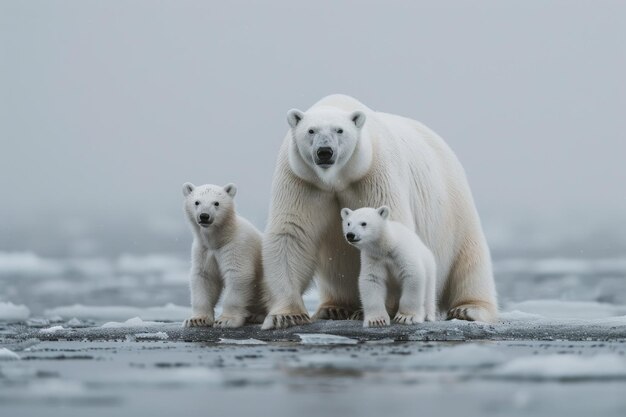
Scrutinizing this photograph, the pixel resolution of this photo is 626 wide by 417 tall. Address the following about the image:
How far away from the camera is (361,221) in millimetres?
8633

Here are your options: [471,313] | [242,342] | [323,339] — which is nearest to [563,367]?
[323,339]

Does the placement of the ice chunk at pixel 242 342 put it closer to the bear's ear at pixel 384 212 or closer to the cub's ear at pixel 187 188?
the bear's ear at pixel 384 212

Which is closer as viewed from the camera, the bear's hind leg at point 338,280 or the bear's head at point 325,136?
the bear's head at point 325,136

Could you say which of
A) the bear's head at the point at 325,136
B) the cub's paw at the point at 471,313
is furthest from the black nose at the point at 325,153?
the cub's paw at the point at 471,313

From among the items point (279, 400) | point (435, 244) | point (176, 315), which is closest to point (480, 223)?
point (435, 244)

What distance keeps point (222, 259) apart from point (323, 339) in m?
1.39

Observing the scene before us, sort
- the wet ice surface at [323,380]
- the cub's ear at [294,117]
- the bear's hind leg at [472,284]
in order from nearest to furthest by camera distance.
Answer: the wet ice surface at [323,380] → the cub's ear at [294,117] → the bear's hind leg at [472,284]

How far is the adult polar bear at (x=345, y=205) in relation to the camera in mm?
8977

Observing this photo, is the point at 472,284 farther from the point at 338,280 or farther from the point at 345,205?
the point at 345,205

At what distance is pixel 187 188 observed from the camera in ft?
31.9

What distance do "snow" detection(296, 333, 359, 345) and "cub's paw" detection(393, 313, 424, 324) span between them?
443mm

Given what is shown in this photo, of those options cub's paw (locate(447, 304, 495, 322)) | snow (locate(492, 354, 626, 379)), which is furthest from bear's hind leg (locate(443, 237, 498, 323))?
snow (locate(492, 354, 626, 379))

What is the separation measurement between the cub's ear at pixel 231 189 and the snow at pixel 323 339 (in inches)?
58.8

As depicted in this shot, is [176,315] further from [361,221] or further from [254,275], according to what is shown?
[361,221]
